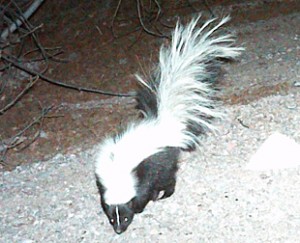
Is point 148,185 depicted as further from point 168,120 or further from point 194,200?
point 168,120

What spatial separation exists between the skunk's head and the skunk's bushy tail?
0.65 metres

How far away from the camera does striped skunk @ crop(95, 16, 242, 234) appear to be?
→ 4523 millimetres

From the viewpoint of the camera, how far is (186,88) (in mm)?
4750

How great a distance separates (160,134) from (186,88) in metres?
0.38

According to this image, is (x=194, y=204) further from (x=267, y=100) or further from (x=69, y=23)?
(x=69, y=23)

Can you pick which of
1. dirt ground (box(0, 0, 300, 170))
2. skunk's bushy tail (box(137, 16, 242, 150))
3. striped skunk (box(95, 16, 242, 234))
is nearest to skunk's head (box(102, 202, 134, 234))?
striped skunk (box(95, 16, 242, 234))

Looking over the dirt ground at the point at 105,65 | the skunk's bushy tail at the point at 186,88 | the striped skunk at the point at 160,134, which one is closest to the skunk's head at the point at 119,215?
the striped skunk at the point at 160,134

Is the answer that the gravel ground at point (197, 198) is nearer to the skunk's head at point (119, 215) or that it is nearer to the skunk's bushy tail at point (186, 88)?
the skunk's head at point (119, 215)

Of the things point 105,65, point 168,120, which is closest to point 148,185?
point 168,120

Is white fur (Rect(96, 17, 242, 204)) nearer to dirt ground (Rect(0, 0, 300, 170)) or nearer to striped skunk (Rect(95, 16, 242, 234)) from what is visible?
striped skunk (Rect(95, 16, 242, 234))

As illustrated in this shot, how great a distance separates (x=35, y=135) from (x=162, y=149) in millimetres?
1852

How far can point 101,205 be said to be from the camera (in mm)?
4840

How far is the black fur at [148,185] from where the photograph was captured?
14.9ft

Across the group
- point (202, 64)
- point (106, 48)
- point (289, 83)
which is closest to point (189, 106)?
point (202, 64)
